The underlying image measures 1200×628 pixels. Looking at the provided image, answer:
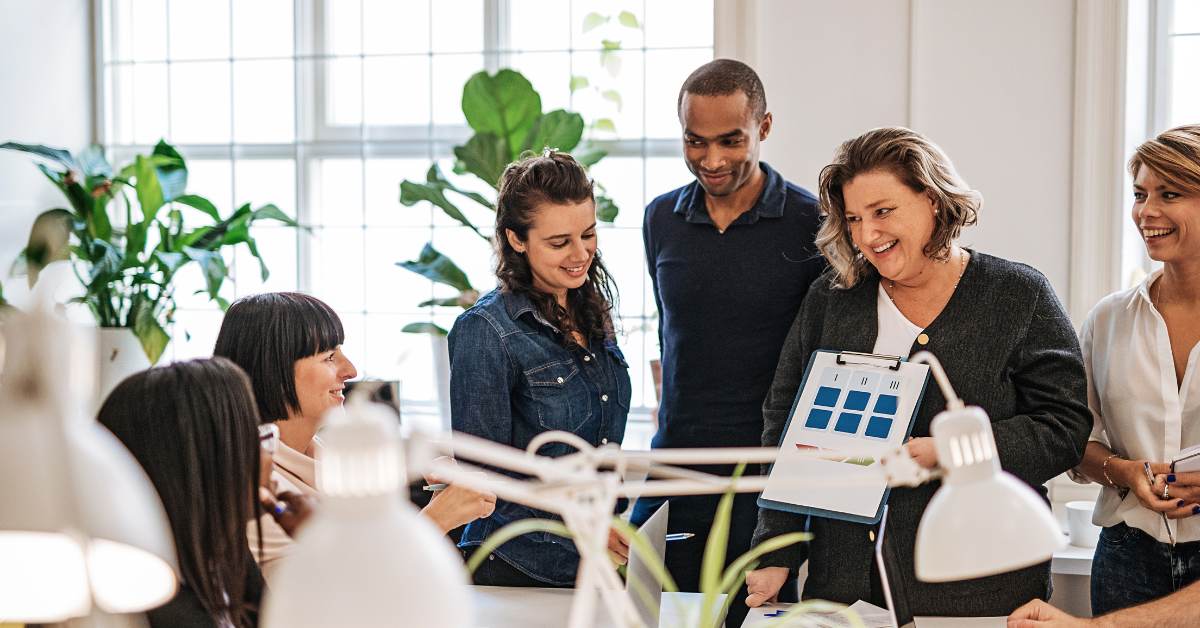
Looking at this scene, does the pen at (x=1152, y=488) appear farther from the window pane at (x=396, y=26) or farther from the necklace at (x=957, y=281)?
the window pane at (x=396, y=26)

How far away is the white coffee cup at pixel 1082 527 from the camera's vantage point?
8.48 ft

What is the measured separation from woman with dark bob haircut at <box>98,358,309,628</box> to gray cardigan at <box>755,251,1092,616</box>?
3.40 feet

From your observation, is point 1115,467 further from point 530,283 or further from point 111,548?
point 111,548

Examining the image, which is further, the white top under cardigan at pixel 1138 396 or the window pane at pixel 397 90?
the window pane at pixel 397 90

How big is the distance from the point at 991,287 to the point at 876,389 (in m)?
0.33

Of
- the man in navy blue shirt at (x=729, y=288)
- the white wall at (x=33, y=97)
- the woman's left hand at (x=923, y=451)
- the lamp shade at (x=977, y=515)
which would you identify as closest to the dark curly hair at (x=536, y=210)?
the man in navy blue shirt at (x=729, y=288)

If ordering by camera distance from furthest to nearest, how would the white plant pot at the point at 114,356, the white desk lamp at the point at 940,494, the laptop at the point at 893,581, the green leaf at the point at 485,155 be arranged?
the white plant pot at the point at 114,356, the green leaf at the point at 485,155, the laptop at the point at 893,581, the white desk lamp at the point at 940,494

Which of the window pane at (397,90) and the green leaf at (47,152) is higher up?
the window pane at (397,90)

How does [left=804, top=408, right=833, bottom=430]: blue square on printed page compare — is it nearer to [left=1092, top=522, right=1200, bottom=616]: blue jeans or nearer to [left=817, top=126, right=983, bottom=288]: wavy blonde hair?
[left=817, top=126, right=983, bottom=288]: wavy blonde hair

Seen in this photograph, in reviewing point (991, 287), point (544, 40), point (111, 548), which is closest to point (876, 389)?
point (991, 287)

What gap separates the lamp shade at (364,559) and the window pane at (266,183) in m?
3.80

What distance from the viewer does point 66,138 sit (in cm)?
406

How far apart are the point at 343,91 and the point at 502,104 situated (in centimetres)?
115

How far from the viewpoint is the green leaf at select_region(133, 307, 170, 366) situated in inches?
139
